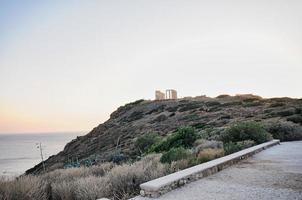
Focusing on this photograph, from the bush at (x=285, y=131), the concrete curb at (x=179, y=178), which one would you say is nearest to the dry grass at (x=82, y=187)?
the concrete curb at (x=179, y=178)

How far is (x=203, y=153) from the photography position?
10.8m

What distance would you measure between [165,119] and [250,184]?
3689 cm

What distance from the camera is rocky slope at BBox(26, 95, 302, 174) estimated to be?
101ft

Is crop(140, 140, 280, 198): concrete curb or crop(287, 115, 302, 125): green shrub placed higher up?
crop(287, 115, 302, 125): green shrub

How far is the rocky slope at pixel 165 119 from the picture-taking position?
1215 inches

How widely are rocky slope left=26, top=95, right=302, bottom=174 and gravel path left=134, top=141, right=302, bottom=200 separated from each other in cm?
1725

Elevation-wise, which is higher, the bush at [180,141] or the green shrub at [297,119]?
the green shrub at [297,119]

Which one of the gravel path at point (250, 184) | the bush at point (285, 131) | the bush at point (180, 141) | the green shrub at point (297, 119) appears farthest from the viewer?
the green shrub at point (297, 119)

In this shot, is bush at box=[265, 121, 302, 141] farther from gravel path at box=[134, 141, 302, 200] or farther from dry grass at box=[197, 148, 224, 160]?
gravel path at box=[134, 141, 302, 200]

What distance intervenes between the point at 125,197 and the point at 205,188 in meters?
1.71

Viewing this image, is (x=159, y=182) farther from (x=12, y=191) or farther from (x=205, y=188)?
(x=12, y=191)

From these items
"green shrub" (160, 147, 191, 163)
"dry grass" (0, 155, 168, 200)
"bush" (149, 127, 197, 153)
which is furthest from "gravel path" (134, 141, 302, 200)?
"bush" (149, 127, 197, 153)

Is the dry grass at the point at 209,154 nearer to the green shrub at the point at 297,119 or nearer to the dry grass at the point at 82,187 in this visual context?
the dry grass at the point at 82,187

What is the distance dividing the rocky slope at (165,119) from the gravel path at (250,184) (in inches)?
679
